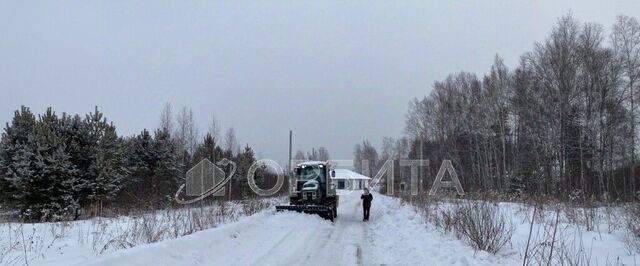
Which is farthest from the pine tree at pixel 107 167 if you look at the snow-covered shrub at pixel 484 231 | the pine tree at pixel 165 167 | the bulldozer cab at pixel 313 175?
the snow-covered shrub at pixel 484 231

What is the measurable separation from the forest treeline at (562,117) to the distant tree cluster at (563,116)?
0.06 metres

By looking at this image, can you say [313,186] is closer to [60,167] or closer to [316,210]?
[316,210]

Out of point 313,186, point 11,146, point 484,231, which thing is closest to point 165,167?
point 11,146

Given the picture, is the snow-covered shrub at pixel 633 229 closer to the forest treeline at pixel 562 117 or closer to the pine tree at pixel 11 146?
the forest treeline at pixel 562 117

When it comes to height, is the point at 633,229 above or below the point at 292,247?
Result: above

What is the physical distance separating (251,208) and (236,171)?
18.3 meters

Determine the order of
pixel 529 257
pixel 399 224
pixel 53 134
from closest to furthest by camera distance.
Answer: pixel 529 257 → pixel 399 224 → pixel 53 134

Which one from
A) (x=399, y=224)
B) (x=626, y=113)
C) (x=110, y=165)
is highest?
(x=626, y=113)

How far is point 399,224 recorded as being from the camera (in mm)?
16078

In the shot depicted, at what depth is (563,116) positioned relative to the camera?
106 ft

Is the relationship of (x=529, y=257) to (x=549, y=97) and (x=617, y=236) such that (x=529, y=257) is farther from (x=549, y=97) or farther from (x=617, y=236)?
(x=549, y=97)

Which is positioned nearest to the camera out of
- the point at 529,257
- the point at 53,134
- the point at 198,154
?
the point at 529,257

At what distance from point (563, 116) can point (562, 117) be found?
10 cm

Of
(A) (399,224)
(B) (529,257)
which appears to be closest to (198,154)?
(A) (399,224)
